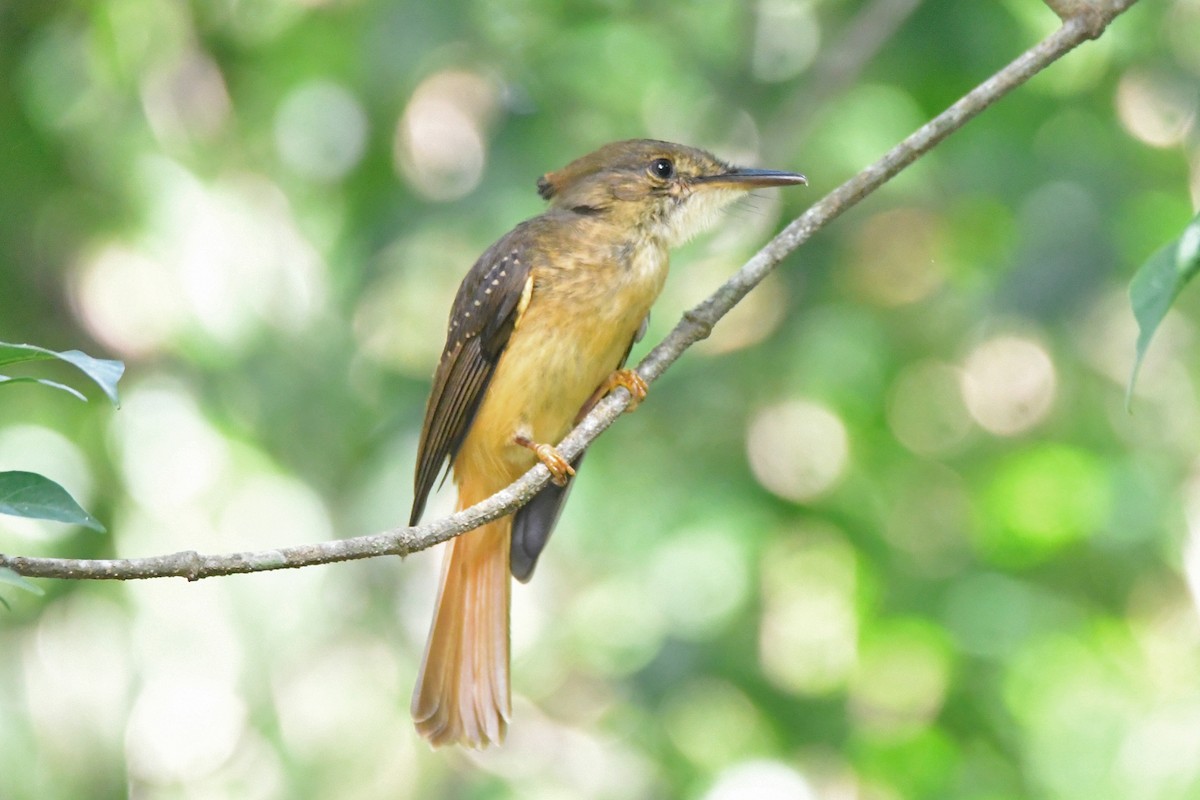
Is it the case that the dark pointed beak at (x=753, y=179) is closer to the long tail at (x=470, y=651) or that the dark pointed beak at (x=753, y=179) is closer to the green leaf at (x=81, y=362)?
the long tail at (x=470, y=651)

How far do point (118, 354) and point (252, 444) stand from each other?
96 centimetres

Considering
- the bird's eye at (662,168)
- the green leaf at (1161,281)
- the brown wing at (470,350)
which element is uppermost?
the bird's eye at (662,168)

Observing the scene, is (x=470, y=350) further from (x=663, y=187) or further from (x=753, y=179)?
(x=753, y=179)

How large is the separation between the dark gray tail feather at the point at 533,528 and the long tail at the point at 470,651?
0.04 meters

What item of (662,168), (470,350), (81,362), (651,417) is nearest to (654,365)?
(470,350)

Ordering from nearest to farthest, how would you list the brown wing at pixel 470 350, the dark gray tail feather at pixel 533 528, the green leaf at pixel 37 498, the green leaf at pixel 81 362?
the green leaf at pixel 81 362 → the green leaf at pixel 37 498 → the brown wing at pixel 470 350 → the dark gray tail feather at pixel 533 528

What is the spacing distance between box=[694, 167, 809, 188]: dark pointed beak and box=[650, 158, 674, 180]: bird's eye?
0.09 metres

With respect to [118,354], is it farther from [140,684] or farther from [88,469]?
[140,684]

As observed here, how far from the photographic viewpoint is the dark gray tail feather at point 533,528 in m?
4.11

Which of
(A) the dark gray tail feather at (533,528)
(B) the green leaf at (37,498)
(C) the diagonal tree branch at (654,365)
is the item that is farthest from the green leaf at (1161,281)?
(A) the dark gray tail feather at (533,528)

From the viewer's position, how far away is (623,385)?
3.76 meters

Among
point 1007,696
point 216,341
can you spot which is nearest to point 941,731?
point 1007,696

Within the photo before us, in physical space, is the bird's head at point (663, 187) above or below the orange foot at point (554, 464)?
above

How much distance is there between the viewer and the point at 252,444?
5281 millimetres
